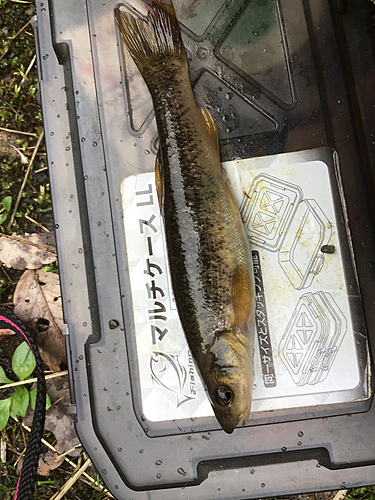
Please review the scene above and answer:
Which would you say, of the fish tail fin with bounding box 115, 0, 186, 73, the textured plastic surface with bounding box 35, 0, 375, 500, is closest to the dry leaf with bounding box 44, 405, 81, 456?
the textured plastic surface with bounding box 35, 0, 375, 500

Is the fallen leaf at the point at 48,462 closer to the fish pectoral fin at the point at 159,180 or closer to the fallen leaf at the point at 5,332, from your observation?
the fallen leaf at the point at 5,332

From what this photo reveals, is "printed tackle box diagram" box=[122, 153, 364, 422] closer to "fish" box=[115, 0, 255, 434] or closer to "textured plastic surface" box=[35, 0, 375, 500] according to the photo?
"textured plastic surface" box=[35, 0, 375, 500]

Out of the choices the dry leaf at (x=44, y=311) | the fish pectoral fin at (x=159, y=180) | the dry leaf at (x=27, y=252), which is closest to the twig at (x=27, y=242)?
the dry leaf at (x=27, y=252)

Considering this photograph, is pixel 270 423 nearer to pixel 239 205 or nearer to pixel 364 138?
pixel 239 205

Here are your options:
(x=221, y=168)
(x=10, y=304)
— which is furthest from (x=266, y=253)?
(x=10, y=304)

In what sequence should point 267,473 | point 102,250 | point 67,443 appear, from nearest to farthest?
point 267,473, point 102,250, point 67,443

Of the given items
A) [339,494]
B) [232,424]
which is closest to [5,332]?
[232,424]

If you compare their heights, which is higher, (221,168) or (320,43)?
(320,43)
